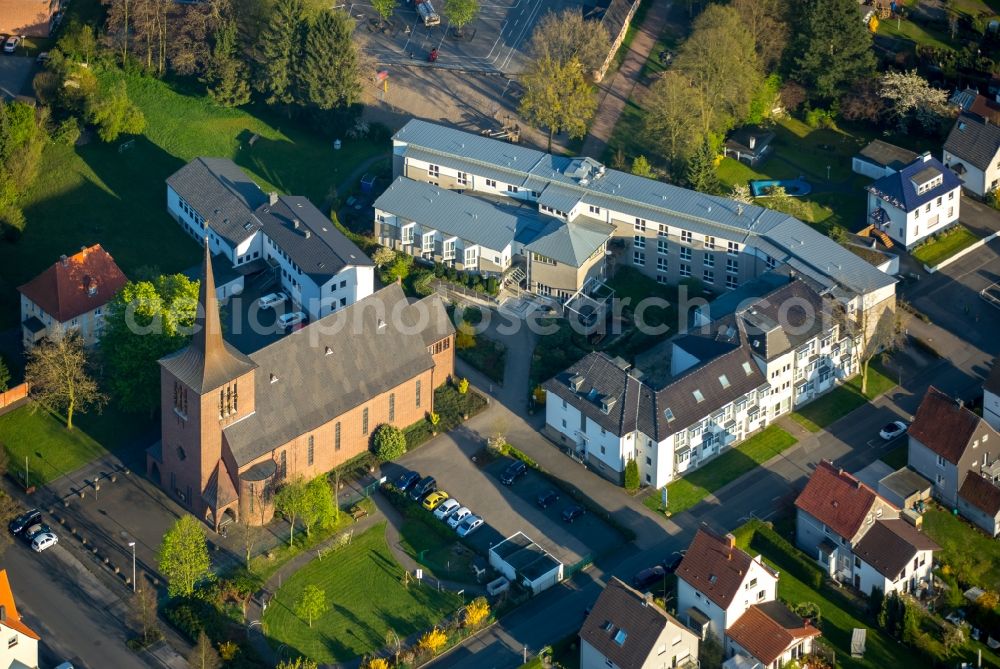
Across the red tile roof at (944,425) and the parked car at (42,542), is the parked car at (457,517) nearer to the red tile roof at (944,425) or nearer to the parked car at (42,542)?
the parked car at (42,542)

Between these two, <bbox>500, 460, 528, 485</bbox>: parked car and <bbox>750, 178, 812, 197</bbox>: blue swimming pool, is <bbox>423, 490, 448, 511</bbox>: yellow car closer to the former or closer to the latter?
<bbox>500, 460, 528, 485</bbox>: parked car

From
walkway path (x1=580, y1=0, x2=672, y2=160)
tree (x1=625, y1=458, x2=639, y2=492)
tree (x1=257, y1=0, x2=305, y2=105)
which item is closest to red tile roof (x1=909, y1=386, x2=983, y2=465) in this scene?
tree (x1=625, y1=458, x2=639, y2=492)

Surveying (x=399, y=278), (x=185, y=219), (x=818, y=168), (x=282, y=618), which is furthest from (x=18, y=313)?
(x=818, y=168)

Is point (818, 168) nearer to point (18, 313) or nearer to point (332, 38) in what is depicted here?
point (332, 38)

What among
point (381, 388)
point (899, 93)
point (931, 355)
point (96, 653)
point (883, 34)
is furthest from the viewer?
point (883, 34)

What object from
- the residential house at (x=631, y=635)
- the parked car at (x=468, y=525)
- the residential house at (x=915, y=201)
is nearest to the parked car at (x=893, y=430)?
the residential house at (x=915, y=201)

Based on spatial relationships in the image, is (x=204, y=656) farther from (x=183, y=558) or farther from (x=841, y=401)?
(x=841, y=401)

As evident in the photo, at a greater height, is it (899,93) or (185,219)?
(899,93)
